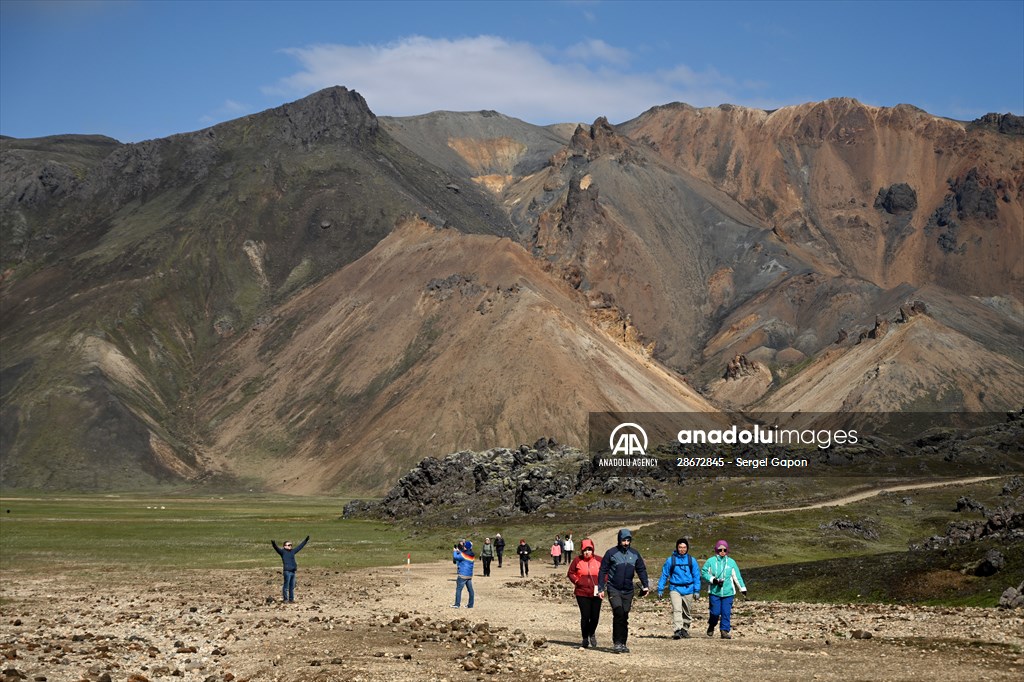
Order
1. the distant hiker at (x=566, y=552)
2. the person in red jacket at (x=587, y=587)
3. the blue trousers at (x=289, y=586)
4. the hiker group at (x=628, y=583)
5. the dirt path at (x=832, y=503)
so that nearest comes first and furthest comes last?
the hiker group at (x=628, y=583)
the person in red jacket at (x=587, y=587)
the blue trousers at (x=289, y=586)
the distant hiker at (x=566, y=552)
the dirt path at (x=832, y=503)

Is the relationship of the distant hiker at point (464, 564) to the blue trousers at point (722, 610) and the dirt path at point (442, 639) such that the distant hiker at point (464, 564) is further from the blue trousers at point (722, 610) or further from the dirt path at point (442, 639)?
the blue trousers at point (722, 610)

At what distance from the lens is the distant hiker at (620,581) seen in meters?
27.8

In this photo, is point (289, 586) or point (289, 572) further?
point (289, 586)

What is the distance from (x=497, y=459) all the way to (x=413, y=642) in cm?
9109

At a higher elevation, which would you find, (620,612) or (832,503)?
(832,503)

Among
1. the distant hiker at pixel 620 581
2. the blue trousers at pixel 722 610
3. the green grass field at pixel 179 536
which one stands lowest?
the green grass field at pixel 179 536

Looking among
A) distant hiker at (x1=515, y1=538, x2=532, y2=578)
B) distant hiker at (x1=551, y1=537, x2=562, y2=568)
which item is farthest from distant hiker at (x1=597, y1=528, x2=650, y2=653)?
distant hiker at (x1=551, y1=537, x2=562, y2=568)

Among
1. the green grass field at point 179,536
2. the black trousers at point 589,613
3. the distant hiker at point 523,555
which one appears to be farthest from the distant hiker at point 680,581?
the green grass field at point 179,536

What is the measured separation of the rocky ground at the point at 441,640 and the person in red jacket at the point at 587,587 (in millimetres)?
763

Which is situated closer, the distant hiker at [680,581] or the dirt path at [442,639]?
the dirt path at [442,639]

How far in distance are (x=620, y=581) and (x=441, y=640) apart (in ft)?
18.5

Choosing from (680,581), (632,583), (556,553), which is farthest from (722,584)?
(556,553)

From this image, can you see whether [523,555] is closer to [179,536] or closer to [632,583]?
[632,583]

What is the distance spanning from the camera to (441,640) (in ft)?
102
